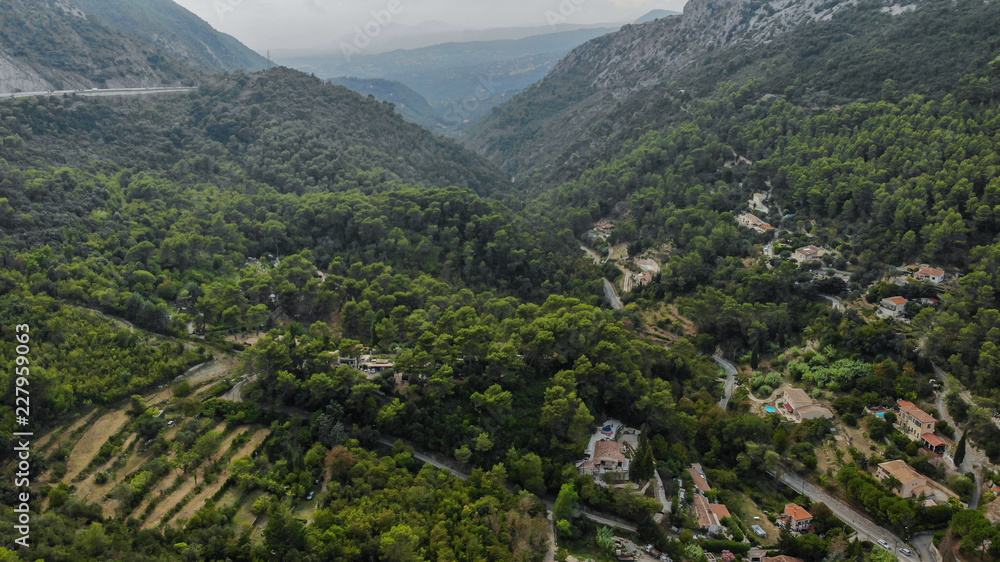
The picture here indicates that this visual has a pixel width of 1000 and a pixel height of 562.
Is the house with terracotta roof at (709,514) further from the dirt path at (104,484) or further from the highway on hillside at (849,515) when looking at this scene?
the dirt path at (104,484)

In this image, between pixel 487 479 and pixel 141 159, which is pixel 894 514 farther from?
pixel 141 159

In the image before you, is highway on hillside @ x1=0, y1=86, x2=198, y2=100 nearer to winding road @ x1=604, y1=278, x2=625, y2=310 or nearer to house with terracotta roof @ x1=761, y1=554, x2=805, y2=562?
winding road @ x1=604, y1=278, x2=625, y2=310

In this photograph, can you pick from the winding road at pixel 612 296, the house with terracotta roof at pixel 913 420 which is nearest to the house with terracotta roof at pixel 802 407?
the house with terracotta roof at pixel 913 420

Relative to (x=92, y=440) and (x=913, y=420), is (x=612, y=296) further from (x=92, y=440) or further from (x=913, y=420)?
(x=92, y=440)

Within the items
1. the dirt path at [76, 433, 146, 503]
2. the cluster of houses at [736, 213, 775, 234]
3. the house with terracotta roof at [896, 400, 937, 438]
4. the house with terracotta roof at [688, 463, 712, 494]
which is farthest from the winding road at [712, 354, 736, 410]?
the dirt path at [76, 433, 146, 503]

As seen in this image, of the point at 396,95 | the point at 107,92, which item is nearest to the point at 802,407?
the point at 107,92
